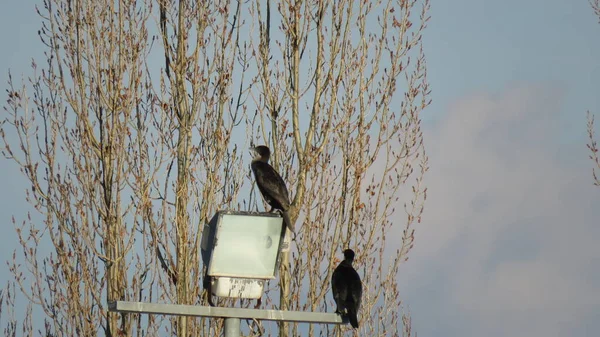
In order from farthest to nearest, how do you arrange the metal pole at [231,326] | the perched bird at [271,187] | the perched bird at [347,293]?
the perched bird at [271,187] → the perched bird at [347,293] → the metal pole at [231,326]

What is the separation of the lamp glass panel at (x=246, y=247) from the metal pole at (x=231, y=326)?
0.73 feet

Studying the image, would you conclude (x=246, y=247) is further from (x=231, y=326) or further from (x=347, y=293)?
(x=347, y=293)

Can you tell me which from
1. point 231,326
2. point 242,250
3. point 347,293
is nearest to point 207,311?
point 231,326

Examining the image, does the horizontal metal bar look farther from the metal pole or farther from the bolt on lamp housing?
the bolt on lamp housing

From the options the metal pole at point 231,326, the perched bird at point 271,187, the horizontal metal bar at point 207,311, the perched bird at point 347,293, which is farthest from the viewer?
the perched bird at point 271,187

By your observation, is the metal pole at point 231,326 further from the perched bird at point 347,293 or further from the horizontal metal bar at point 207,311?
the perched bird at point 347,293

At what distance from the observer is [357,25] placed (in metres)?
9.85

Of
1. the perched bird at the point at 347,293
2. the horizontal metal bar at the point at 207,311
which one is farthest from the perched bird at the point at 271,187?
the horizontal metal bar at the point at 207,311

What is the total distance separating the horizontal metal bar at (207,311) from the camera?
445 cm

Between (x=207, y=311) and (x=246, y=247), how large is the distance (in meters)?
0.39

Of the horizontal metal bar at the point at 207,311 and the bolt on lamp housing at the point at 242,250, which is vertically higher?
the bolt on lamp housing at the point at 242,250

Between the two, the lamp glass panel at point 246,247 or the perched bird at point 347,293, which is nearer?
the lamp glass panel at point 246,247

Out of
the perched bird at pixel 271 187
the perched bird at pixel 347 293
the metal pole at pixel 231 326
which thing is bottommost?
the metal pole at pixel 231 326

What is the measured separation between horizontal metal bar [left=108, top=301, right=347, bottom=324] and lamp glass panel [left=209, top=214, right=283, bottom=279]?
0.69ft
